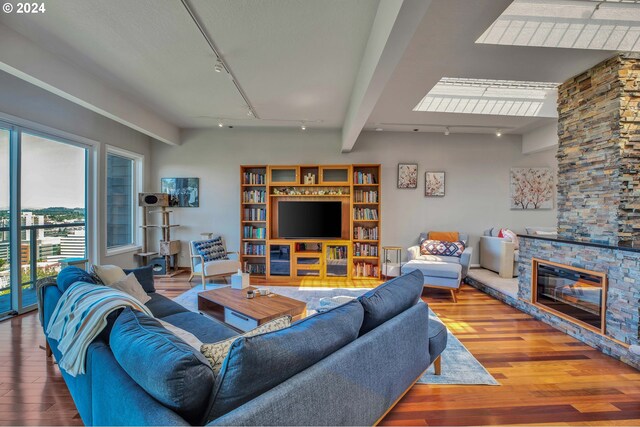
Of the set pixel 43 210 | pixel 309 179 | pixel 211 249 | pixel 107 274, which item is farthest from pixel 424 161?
pixel 43 210

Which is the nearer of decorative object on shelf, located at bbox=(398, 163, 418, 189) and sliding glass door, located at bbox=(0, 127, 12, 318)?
→ sliding glass door, located at bbox=(0, 127, 12, 318)

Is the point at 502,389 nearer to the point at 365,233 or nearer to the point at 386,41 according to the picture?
the point at 386,41

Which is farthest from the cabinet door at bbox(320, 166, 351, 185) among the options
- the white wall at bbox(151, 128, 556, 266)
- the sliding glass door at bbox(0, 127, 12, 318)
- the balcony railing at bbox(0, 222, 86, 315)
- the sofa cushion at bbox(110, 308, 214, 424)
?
the sofa cushion at bbox(110, 308, 214, 424)

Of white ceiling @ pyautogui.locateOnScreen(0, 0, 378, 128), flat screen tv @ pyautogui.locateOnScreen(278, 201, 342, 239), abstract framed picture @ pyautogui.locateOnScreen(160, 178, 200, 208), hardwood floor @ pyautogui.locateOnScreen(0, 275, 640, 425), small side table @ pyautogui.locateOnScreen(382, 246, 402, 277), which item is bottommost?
hardwood floor @ pyautogui.locateOnScreen(0, 275, 640, 425)

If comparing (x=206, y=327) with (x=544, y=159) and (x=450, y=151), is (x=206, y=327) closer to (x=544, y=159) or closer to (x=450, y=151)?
(x=450, y=151)

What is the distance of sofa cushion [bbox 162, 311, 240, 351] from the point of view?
1996mm

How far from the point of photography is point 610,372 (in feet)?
7.38

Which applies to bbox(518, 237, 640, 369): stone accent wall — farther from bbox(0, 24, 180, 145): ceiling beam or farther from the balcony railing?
the balcony railing

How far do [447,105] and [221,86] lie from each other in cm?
323

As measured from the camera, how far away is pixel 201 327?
2129mm

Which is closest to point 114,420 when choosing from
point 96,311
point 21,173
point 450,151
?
point 96,311

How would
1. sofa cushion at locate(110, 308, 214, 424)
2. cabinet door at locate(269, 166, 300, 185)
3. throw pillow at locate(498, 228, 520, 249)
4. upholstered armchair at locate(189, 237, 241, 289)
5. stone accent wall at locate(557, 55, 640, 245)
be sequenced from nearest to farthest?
sofa cushion at locate(110, 308, 214, 424) → stone accent wall at locate(557, 55, 640, 245) → upholstered armchair at locate(189, 237, 241, 289) → throw pillow at locate(498, 228, 520, 249) → cabinet door at locate(269, 166, 300, 185)

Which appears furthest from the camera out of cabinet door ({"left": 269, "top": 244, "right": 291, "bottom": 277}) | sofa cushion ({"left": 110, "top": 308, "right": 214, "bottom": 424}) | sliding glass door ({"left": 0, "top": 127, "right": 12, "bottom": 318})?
cabinet door ({"left": 269, "top": 244, "right": 291, "bottom": 277})

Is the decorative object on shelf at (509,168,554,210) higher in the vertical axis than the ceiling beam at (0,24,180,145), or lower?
lower
